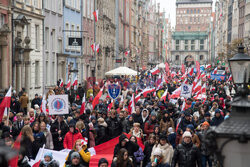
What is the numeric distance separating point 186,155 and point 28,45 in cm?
2091

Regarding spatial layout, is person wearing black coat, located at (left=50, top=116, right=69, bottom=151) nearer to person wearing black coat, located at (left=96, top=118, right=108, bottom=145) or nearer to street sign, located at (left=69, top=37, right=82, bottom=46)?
person wearing black coat, located at (left=96, top=118, right=108, bottom=145)

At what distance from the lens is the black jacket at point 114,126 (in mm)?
14331

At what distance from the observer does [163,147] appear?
1030 centimetres

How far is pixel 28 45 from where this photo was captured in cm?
3003

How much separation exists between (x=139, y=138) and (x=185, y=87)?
1089 cm

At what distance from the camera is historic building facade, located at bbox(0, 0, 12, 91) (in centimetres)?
2645

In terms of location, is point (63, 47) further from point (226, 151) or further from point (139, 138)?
point (226, 151)

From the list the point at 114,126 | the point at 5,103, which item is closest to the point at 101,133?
the point at 114,126

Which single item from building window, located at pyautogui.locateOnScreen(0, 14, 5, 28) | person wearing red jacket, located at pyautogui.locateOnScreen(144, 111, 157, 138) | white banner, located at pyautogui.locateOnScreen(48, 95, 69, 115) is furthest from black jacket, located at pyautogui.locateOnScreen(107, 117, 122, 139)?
building window, located at pyautogui.locateOnScreen(0, 14, 5, 28)

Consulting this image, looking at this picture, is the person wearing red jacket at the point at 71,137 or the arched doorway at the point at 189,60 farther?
the arched doorway at the point at 189,60

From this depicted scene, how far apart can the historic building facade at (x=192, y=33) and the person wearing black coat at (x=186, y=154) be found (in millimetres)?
184246

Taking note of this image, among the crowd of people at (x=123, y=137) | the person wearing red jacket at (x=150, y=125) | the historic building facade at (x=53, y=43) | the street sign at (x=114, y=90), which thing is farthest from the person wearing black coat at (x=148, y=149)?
the historic building facade at (x=53, y=43)

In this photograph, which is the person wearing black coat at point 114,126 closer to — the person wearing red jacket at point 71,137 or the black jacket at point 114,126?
the black jacket at point 114,126

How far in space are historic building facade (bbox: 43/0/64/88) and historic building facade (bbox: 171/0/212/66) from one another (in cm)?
15703
